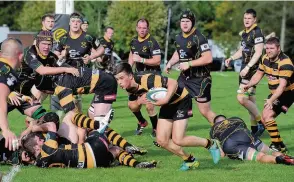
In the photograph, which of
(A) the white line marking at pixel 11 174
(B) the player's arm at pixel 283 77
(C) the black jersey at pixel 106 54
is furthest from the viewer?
(C) the black jersey at pixel 106 54

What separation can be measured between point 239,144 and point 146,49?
4.55m

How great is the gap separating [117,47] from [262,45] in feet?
212

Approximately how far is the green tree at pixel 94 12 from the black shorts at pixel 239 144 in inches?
2633

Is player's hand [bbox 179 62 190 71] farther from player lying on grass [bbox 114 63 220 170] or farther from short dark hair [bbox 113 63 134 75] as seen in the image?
short dark hair [bbox 113 63 134 75]

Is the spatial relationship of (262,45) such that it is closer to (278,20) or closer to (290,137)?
(290,137)

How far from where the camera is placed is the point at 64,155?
9258 millimetres

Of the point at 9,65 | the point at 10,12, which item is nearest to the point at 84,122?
the point at 9,65

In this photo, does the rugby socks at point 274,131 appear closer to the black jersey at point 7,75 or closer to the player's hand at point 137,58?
the player's hand at point 137,58

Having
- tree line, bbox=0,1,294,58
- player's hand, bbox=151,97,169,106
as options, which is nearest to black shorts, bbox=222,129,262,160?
player's hand, bbox=151,97,169,106

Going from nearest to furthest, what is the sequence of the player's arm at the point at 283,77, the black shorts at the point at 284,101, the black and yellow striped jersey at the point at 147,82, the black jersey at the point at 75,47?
1. the black and yellow striped jersey at the point at 147,82
2. the player's arm at the point at 283,77
3. the black shorts at the point at 284,101
4. the black jersey at the point at 75,47

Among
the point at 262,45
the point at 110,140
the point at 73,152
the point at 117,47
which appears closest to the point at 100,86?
the point at 110,140

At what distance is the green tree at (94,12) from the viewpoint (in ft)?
256

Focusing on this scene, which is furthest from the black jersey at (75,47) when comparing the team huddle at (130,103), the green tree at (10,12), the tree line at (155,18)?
the green tree at (10,12)

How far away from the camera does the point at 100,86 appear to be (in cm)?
1065
